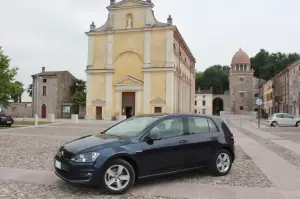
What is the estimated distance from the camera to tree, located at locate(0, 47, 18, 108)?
2239cm

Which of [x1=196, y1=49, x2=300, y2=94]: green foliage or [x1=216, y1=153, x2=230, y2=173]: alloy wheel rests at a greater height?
[x1=196, y1=49, x2=300, y2=94]: green foliage

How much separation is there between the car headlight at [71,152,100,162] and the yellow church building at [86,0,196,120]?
37.0 m

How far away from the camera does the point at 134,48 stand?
45.4 metres

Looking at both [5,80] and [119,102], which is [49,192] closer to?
[5,80]

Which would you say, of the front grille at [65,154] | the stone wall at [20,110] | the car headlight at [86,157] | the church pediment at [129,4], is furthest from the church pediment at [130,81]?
the car headlight at [86,157]

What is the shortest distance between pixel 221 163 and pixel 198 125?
45.2 inches

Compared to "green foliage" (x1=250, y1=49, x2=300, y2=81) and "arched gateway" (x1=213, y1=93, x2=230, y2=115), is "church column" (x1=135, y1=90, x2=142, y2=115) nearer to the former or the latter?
"arched gateway" (x1=213, y1=93, x2=230, y2=115)

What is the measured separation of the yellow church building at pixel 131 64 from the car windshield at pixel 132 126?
35.2 m

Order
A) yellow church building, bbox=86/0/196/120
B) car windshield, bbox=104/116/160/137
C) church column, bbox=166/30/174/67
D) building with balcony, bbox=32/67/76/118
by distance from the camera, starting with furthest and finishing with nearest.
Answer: building with balcony, bbox=32/67/76/118 < yellow church building, bbox=86/0/196/120 < church column, bbox=166/30/174/67 < car windshield, bbox=104/116/160/137

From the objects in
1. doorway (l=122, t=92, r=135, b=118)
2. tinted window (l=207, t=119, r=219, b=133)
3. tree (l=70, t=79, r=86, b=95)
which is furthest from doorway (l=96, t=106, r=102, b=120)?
tinted window (l=207, t=119, r=219, b=133)

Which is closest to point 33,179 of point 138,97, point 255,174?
point 255,174

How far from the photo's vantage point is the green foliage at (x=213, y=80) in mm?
115688

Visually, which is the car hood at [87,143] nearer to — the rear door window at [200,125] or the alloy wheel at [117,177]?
the alloy wheel at [117,177]

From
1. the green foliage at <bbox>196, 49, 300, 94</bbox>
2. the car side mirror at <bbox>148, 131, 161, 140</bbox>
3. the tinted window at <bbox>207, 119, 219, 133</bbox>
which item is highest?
the green foliage at <bbox>196, 49, 300, 94</bbox>
